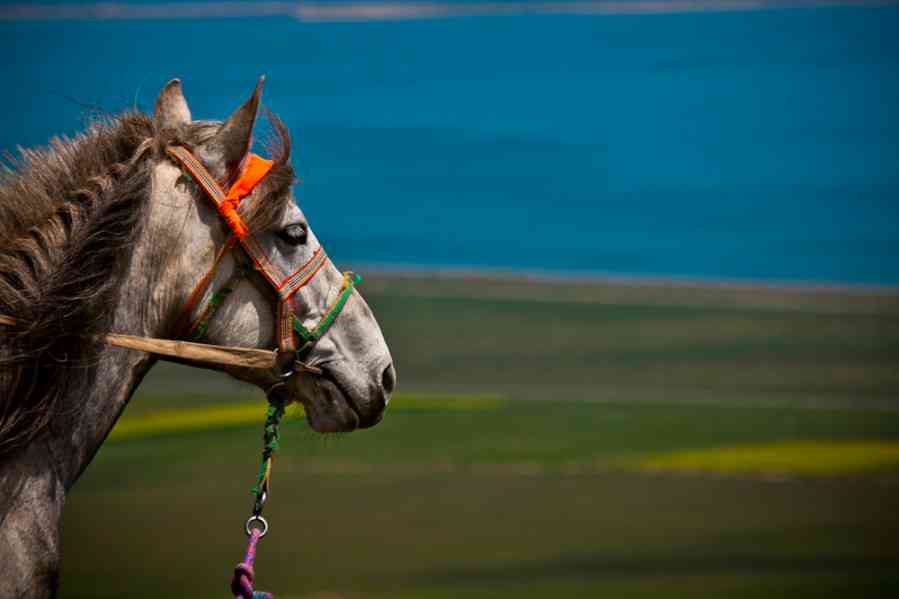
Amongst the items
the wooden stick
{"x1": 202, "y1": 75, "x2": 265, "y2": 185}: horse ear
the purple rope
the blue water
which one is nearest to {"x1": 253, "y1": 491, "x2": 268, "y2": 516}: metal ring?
the purple rope

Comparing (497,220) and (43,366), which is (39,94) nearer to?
(497,220)

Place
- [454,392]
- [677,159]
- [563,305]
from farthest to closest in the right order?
[563,305]
[677,159]
[454,392]

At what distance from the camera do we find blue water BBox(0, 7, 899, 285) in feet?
42.3

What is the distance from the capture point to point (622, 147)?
43.0 feet

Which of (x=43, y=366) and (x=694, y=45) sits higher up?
(x=694, y=45)

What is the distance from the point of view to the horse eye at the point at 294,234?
11.4 ft

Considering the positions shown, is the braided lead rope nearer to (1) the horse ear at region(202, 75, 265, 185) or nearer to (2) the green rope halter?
(2) the green rope halter

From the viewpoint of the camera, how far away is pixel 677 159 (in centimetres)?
1297

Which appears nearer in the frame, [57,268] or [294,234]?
[57,268]

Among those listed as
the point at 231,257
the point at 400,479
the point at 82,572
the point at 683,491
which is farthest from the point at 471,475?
the point at 231,257

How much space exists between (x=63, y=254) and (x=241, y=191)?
528 millimetres

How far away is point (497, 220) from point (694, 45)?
298cm

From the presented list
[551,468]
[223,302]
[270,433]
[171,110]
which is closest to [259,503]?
[270,433]

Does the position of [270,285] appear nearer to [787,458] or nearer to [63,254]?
[63,254]
